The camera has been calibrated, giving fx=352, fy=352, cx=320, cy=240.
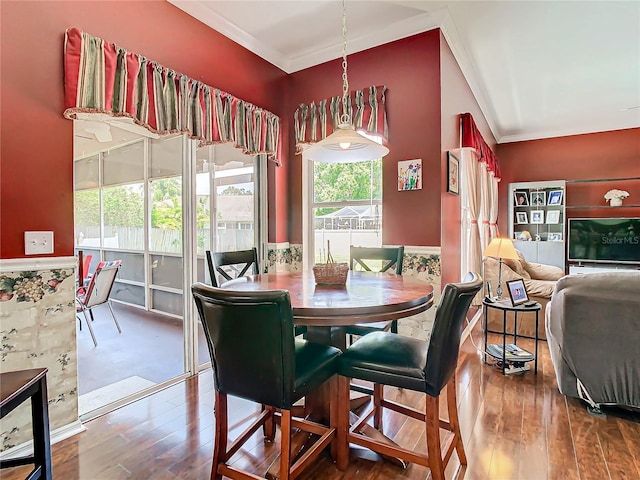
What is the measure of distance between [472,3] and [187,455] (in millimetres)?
3536

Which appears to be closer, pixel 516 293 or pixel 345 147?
pixel 345 147

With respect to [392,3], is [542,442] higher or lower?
lower

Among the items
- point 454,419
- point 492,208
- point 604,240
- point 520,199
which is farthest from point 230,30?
point 604,240

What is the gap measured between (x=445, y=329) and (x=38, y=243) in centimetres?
207

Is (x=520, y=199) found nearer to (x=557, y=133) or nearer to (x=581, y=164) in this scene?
(x=581, y=164)

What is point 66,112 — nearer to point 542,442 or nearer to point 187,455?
point 187,455

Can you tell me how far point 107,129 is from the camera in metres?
2.59


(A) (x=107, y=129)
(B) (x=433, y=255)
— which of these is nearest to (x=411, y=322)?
(B) (x=433, y=255)

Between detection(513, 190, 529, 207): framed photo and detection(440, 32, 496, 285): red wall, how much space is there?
3.27 meters

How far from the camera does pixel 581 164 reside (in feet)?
19.7

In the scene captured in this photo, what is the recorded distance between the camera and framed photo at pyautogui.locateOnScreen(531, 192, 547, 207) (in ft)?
20.3

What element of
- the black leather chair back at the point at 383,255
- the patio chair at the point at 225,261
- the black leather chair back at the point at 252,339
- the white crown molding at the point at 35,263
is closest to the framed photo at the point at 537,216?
the black leather chair back at the point at 383,255

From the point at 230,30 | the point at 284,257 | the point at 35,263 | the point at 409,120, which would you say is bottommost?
the point at 284,257

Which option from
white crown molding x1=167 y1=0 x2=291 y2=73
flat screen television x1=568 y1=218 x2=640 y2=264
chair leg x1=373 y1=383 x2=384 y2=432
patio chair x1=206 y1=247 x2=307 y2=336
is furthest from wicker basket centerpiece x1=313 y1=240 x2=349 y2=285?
flat screen television x1=568 y1=218 x2=640 y2=264
